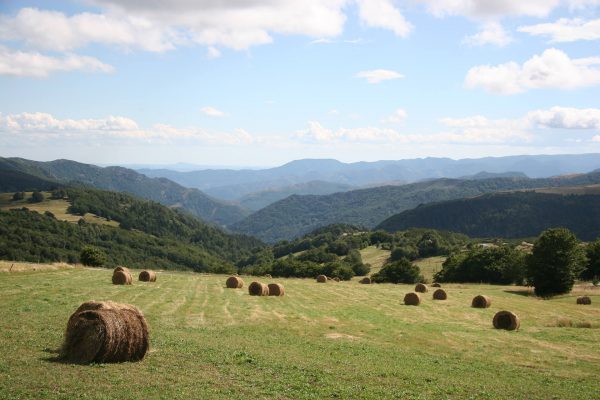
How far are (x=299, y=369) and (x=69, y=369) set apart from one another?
24.2 feet

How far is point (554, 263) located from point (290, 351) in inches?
1813

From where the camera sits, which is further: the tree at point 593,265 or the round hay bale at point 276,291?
the tree at point 593,265

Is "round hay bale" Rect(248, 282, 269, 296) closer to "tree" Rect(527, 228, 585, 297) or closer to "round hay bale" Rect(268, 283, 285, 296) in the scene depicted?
"round hay bale" Rect(268, 283, 285, 296)

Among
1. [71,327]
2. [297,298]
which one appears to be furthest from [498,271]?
[71,327]

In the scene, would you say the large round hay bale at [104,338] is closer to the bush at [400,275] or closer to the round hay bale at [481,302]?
the round hay bale at [481,302]

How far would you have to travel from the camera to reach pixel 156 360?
54.5 feet

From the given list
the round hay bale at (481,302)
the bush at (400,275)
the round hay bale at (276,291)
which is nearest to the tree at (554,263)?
the round hay bale at (481,302)

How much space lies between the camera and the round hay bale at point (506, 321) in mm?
30609

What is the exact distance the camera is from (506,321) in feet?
101

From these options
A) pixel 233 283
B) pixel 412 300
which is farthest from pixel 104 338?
pixel 412 300

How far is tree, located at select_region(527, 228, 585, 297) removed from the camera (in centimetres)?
5538

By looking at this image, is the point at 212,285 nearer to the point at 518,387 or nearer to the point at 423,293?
the point at 423,293

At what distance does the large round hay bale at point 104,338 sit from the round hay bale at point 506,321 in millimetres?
23222

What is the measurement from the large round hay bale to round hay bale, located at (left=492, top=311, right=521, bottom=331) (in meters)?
23.2
